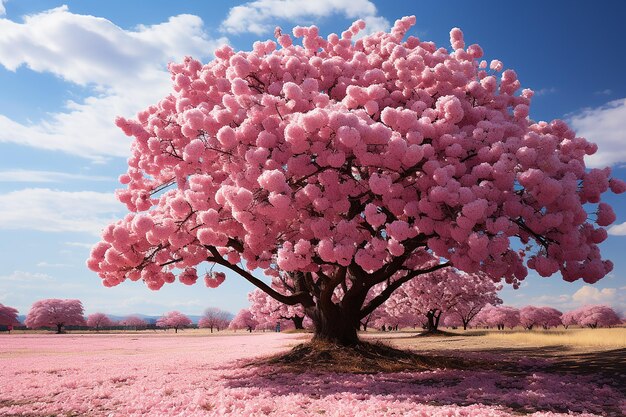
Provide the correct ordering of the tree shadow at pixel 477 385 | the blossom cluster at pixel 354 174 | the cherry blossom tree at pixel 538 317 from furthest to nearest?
the cherry blossom tree at pixel 538 317 → the blossom cluster at pixel 354 174 → the tree shadow at pixel 477 385

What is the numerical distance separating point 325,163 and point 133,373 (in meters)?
10.5

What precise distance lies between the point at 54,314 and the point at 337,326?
9182 cm

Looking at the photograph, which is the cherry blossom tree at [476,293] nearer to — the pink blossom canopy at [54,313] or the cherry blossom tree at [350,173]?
the cherry blossom tree at [350,173]

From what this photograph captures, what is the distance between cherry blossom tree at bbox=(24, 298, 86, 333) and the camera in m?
90.0

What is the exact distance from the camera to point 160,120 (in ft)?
50.3

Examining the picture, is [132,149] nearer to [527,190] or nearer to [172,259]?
[172,259]

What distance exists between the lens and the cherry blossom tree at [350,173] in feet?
38.3

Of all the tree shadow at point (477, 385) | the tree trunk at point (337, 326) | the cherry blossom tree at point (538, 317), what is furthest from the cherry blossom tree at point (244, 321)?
the tree shadow at point (477, 385)

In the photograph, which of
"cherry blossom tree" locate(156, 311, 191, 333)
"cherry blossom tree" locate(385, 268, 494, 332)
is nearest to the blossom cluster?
"cherry blossom tree" locate(385, 268, 494, 332)

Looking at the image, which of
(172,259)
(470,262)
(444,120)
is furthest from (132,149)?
(470,262)

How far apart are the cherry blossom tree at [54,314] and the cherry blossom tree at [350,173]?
89.7m

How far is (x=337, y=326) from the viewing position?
1825cm

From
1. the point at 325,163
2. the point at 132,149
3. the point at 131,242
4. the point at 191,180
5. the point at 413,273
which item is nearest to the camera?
the point at 325,163

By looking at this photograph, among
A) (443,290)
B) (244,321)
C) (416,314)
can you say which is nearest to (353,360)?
(443,290)
